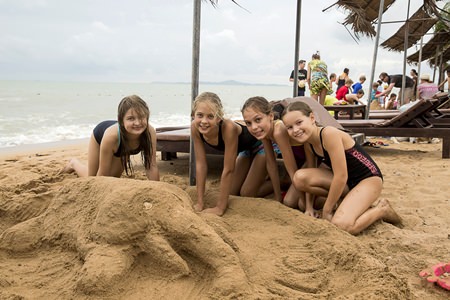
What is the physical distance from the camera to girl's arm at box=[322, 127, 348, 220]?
2.75 m

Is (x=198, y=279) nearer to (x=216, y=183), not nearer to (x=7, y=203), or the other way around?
(x=7, y=203)

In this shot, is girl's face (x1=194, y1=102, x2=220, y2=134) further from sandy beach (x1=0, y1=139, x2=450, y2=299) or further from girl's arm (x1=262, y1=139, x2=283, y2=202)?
sandy beach (x1=0, y1=139, x2=450, y2=299)

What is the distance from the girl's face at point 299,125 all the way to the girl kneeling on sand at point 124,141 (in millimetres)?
1102

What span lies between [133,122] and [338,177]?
1585 millimetres

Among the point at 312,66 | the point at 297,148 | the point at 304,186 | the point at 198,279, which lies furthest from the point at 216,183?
the point at 312,66

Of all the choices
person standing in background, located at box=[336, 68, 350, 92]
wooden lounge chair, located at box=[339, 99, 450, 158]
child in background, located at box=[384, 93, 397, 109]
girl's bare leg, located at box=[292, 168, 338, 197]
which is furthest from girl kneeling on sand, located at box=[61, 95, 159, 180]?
child in background, located at box=[384, 93, 397, 109]

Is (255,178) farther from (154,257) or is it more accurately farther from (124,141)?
(154,257)

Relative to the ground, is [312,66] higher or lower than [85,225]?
higher

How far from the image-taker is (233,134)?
3.05m

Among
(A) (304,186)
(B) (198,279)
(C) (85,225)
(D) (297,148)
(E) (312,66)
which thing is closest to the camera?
(B) (198,279)

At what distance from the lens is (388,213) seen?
2.86 m

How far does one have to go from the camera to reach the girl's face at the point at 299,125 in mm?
2832

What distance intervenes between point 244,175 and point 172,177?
1.01m

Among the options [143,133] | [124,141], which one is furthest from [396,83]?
[124,141]
